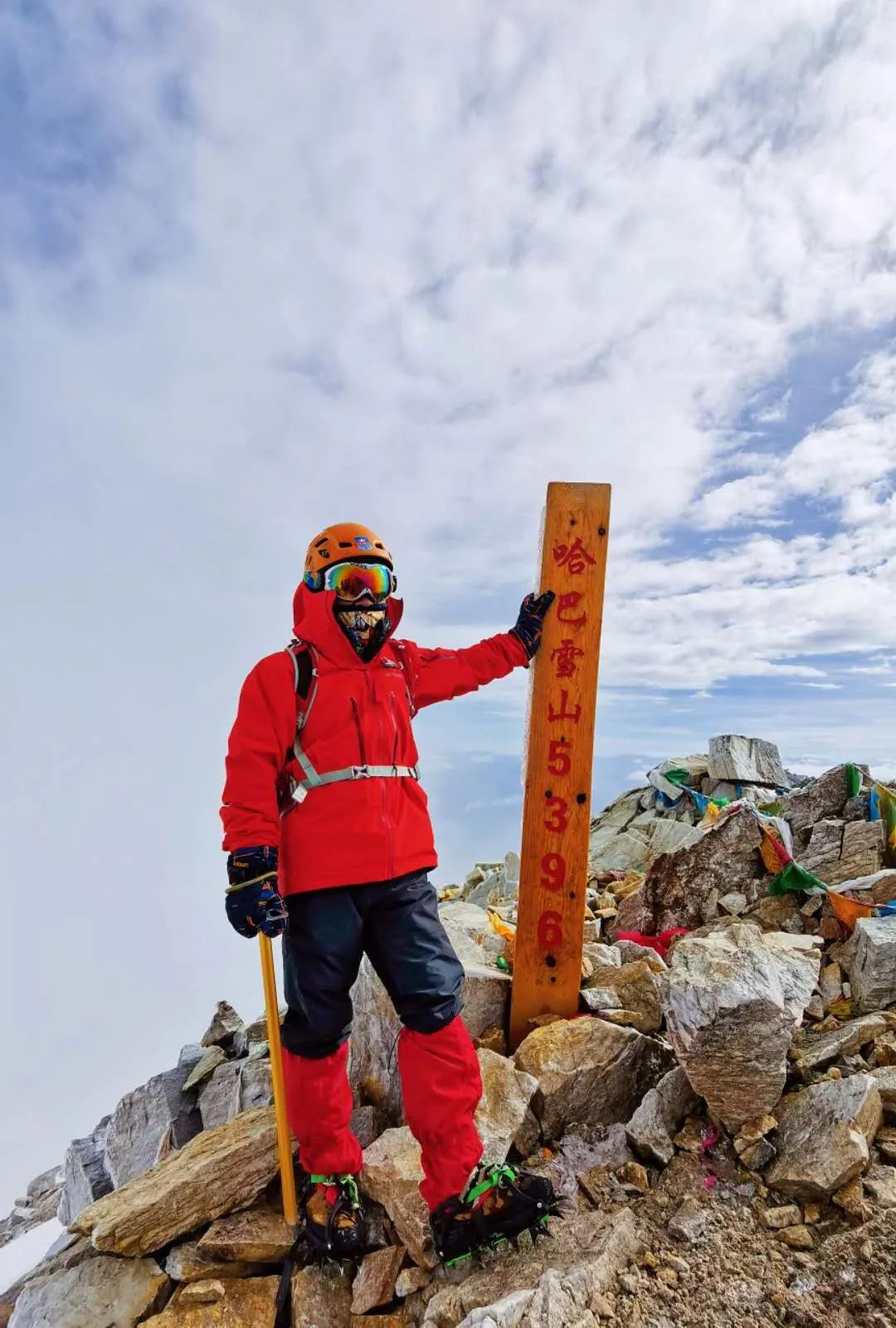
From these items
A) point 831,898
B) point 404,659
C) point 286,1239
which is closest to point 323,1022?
point 286,1239

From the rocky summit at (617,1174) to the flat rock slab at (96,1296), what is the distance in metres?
0.01

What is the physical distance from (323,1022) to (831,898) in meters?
4.51

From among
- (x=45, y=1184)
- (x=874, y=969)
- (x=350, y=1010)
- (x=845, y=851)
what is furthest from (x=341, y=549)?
(x=45, y=1184)

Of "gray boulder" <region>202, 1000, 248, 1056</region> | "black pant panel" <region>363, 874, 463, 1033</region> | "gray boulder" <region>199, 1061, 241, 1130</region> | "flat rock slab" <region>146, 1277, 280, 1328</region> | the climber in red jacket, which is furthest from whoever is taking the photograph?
"gray boulder" <region>202, 1000, 248, 1056</region>

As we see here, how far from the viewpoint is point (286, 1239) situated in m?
3.93

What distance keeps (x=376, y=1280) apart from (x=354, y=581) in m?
3.68

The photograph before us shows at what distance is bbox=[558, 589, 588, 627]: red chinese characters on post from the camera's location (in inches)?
206

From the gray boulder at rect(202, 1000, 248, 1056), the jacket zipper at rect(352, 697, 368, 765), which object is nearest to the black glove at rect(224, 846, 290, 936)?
the jacket zipper at rect(352, 697, 368, 765)

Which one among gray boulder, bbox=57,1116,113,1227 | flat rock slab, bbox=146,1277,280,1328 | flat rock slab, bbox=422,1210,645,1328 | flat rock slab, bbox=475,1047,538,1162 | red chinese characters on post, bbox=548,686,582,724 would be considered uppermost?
red chinese characters on post, bbox=548,686,582,724

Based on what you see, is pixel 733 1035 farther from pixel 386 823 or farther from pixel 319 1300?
pixel 319 1300

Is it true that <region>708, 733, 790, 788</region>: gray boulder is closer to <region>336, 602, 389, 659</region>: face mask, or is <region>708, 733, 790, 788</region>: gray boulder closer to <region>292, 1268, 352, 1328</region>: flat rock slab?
<region>336, 602, 389, 659</region>: face mask

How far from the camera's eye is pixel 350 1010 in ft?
13.5

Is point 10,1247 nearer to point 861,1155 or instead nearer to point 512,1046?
point 512,1046

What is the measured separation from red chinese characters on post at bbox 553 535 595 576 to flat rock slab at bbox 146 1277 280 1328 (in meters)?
4.54
